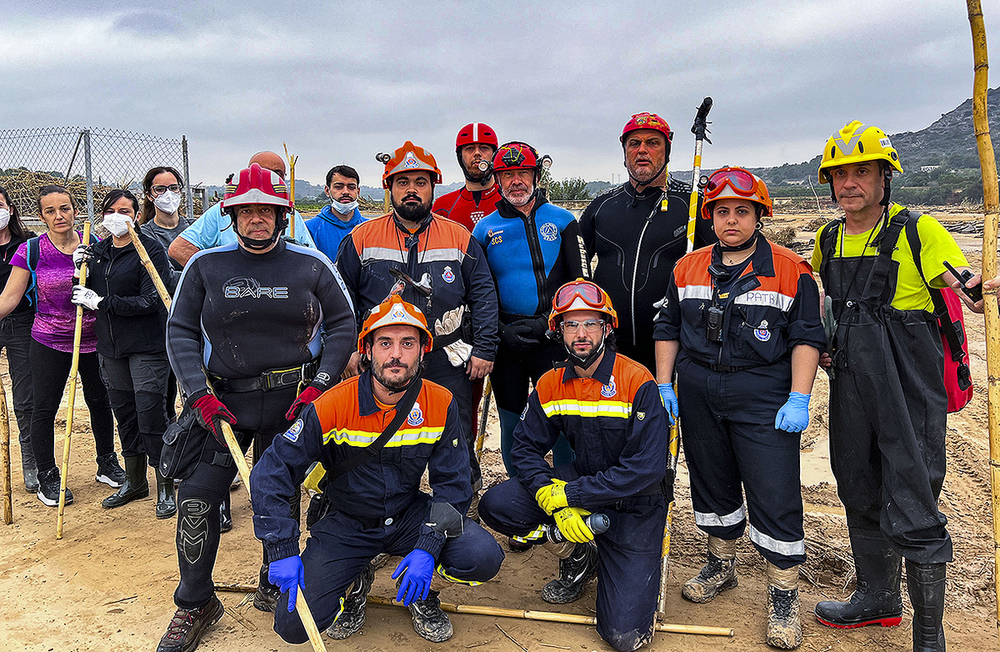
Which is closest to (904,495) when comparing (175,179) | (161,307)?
(161,307)

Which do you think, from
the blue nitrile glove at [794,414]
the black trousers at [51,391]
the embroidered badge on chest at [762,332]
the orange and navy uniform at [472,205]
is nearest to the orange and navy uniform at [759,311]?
the embroidered badge on chest at [762,332]

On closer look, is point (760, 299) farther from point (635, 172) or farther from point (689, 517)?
point (689, 517)

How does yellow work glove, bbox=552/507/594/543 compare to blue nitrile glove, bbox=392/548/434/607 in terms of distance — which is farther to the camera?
yellow work glove, bbox=552/507/594/543

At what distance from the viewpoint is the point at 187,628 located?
3742 millimetres

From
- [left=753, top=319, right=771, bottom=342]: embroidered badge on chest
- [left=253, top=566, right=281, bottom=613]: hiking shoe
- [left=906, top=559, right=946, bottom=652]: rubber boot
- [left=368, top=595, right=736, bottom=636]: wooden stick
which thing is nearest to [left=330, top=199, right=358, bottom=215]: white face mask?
[left=253, top=566, right=281, bottom=613]: hiking shoe

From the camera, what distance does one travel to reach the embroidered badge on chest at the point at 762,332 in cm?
383

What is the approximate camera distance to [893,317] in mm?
3613

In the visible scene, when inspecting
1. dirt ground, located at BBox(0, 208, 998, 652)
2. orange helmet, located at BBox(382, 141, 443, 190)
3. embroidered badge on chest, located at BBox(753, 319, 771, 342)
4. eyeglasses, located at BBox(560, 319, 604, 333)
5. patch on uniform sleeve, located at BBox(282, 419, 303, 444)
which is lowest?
dirt ground, located at BBox(0, 208, 998, 652)

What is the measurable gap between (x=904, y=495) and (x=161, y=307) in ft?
17.8

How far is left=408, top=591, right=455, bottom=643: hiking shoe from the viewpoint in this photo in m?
3.88

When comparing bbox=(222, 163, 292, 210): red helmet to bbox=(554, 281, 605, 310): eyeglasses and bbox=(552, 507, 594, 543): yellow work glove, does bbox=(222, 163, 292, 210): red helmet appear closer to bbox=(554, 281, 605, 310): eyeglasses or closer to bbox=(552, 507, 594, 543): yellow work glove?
bbox=(554, 281, 605, 310): eyeglasses

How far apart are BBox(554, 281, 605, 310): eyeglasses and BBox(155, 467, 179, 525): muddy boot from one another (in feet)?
12.6

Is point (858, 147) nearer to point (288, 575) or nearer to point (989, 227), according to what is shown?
point (989, 227)

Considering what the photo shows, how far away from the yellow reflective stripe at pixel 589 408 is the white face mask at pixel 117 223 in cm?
373
